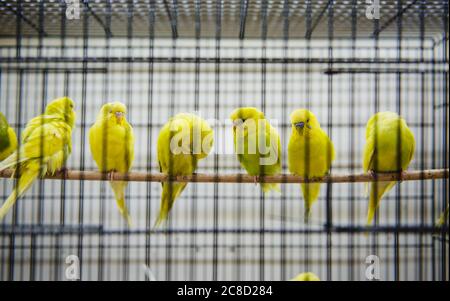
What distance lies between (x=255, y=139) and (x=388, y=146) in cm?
44

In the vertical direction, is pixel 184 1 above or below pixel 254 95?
above

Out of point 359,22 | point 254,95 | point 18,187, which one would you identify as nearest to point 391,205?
point 254,95

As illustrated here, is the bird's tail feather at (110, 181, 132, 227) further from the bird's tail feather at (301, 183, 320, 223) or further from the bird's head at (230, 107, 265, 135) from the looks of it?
the bird's tail feather at (301, 183, 320, 223)

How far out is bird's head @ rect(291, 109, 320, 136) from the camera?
1.31 meters

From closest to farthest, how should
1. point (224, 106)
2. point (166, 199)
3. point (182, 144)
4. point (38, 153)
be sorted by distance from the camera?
point (38, 153)
point (182, 144)
point (166, 199)
point (224, 106)

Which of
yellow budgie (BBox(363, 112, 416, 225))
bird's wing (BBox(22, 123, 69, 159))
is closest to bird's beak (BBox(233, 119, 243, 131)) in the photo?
yellow budgie (BBox(363, 112, 416, 225))

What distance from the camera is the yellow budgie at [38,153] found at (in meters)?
1.17

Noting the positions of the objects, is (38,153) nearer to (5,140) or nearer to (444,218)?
(5,140)

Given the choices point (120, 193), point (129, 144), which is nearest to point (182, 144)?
point (129, 144)

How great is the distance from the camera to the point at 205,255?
2.28 m

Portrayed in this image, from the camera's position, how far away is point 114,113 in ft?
4.31

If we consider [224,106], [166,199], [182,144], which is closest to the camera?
[182,144]
